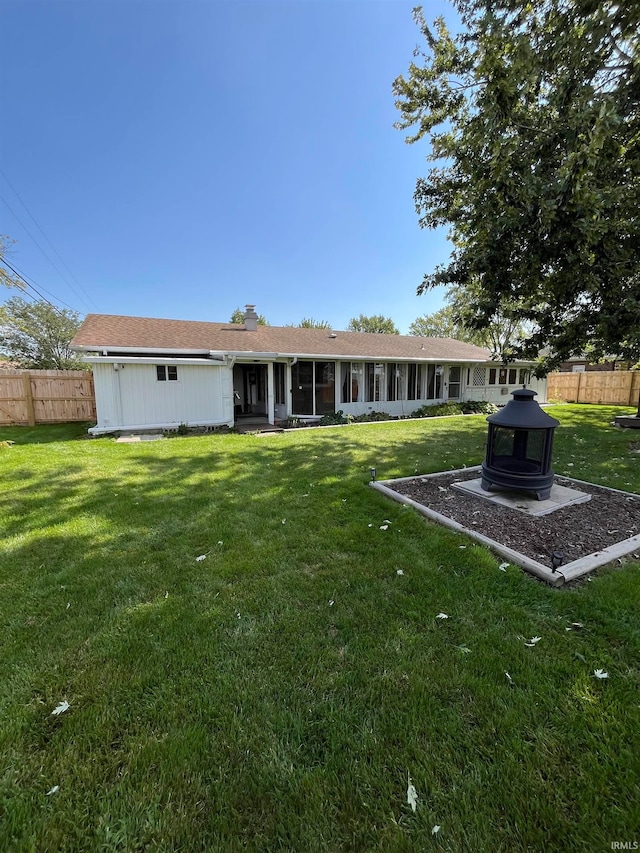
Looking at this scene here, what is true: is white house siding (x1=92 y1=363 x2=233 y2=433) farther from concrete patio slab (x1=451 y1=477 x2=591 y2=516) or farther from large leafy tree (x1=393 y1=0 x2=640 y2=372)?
concrete patio slab (x1=451 y1=477 x2=591 y2=516)

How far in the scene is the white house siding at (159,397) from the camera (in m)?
9.78

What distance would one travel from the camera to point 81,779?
153 cm

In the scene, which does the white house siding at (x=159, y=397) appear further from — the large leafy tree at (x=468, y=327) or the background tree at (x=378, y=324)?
the background tree at (x=378, y=324)

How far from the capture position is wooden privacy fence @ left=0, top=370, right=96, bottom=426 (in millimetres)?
11144

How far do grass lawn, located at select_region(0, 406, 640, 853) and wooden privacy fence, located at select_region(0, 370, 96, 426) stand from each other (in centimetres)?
937

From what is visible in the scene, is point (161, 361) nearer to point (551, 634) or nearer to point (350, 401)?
point (350, 401)

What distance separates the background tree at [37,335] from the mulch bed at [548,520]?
84.0ft

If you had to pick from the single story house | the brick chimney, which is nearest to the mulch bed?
the single story house

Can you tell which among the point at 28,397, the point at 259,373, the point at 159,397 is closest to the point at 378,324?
the point at 259,373

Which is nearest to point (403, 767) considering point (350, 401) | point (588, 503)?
point (588, 503)

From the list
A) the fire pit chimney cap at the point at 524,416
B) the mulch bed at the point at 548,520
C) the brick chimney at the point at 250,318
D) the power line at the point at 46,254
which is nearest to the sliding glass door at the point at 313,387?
the brick chimney at the point at 250,318

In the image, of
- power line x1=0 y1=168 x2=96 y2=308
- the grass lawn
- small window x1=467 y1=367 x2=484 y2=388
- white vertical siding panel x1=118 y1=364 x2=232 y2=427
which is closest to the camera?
the grass lawn

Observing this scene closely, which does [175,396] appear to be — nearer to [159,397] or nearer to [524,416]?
[159,397]

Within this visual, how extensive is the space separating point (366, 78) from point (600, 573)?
11509 millimetres
